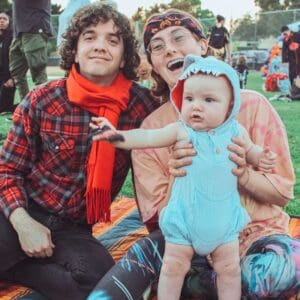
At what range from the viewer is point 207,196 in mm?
1807

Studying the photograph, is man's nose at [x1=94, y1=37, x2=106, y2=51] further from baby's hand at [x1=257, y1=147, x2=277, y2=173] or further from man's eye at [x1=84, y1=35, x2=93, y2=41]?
baby's hand at [x1=257, y1=147, x2=277, y2=173]

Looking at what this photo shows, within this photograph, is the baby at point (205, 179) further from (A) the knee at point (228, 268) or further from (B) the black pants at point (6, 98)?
(B) the black pants at point (6, 98)

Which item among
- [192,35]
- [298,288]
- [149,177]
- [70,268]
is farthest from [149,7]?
[298,288]

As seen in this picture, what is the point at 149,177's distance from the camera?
218 cm

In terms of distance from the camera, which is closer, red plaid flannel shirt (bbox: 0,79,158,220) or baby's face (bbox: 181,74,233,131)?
baby's face (bbox: 181,74,233,131)

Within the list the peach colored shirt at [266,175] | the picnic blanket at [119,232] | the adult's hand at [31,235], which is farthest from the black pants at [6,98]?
the peach colored shirt at [266,175]

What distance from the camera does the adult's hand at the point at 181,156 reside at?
5.99 feet

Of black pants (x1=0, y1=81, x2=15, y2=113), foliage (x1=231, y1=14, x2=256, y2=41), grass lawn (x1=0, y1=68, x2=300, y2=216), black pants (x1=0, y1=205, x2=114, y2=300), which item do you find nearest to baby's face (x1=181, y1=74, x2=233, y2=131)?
black pants (x1=0, y1=205, x2=114, y2=300)

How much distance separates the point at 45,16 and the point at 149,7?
3.74m

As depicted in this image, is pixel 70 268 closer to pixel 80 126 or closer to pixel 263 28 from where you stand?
pixel 80 126

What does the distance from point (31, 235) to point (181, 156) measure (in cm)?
73

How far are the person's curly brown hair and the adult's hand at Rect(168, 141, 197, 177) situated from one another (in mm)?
649

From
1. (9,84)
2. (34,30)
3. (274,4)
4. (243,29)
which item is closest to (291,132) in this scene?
(34,30)

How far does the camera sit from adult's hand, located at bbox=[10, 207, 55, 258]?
2.17m
